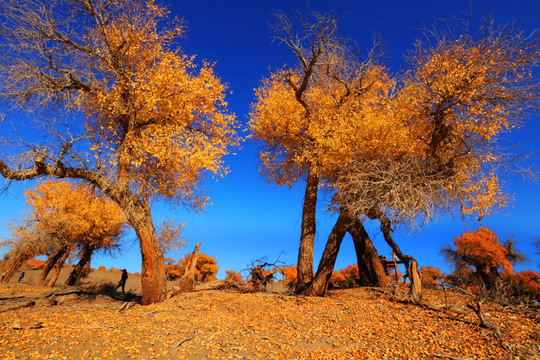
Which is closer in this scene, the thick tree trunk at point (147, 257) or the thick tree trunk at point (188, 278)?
the thick tree trunk at point (147, 257)

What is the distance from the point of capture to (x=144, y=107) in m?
11.9

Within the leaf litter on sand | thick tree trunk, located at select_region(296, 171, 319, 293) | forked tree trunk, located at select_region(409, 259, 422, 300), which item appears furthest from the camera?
thick tree trunk, located at select_region(296, 171, 319, 293)

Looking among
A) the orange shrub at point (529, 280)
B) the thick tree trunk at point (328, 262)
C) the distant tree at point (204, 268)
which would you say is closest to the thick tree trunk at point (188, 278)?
the thick tree trunk at point (328, 262)

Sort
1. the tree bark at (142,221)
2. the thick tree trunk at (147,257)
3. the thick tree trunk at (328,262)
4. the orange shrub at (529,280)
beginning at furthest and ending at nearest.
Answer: the orange shrub at (529,280) < the thick tree trunk at (328,262) < the thick tree trunk at (147,257) < the tree bark at (142,221)

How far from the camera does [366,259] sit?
1602 cm

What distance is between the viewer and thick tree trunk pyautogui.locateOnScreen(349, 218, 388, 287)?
15.5 meters

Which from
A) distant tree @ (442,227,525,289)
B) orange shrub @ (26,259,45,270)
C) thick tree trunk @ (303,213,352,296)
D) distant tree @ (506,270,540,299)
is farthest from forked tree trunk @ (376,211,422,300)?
orange shrub @ (26,259,45,270)

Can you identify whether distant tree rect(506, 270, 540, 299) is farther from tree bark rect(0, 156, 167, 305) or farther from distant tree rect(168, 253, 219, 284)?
distant tree rect(168, 253, 219, 284)

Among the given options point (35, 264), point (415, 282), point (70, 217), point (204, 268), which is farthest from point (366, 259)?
point (35, 264)

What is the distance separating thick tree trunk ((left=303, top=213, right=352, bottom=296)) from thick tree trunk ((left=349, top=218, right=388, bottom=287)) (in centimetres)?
259

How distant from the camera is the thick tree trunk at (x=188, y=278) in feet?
44.5

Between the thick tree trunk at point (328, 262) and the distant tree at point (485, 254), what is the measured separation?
2301 centimetres

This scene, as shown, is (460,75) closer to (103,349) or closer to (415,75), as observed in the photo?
(415,75)

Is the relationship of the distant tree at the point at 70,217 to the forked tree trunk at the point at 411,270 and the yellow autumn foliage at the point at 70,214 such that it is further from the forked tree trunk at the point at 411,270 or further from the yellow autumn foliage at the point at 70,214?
the forked tree trunk at the point at 411,270
